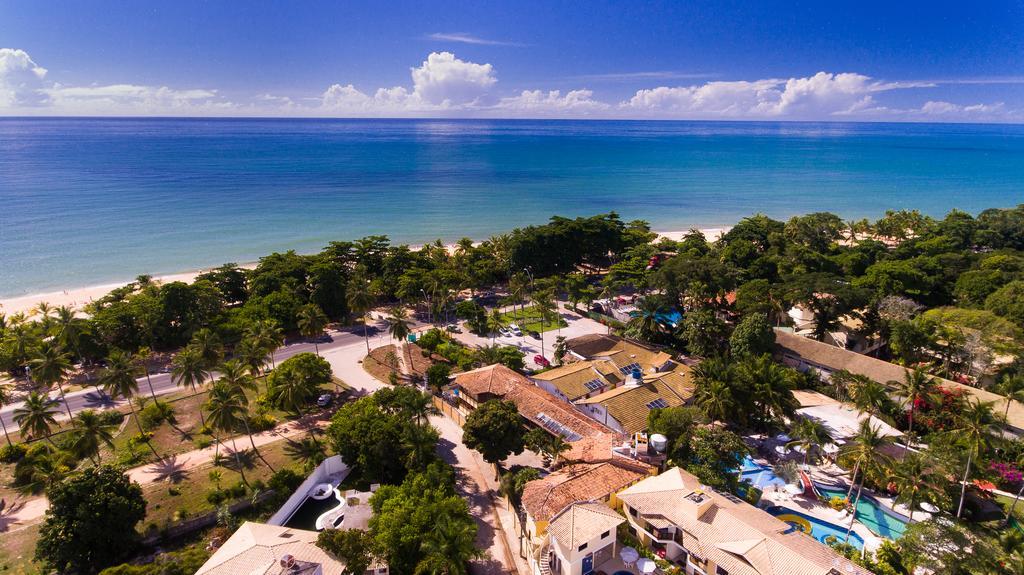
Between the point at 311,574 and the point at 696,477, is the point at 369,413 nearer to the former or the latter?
the point at 311,574

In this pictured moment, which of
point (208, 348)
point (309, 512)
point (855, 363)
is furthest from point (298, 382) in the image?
point (855, 363)

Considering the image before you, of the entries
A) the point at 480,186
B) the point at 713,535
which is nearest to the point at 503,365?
the point at 713,535

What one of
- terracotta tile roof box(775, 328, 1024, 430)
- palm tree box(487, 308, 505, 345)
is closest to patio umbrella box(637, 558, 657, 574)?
terracotta tile roof box(775, 328, 1024, 430)

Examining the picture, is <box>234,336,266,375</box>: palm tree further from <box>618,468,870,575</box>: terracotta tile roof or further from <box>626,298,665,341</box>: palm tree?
<box>626,298,665,341</box>: palm tree

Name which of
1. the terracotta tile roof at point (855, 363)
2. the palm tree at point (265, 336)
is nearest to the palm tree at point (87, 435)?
the palm tree at point (265, 336)

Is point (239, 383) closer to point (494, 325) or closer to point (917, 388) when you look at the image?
point (494, 325)

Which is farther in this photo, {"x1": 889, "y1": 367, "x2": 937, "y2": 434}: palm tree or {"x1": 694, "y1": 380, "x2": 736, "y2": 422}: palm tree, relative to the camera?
{"x1": 694, "y1": 380, "x2": 736, "y2": 422}: palm tree
